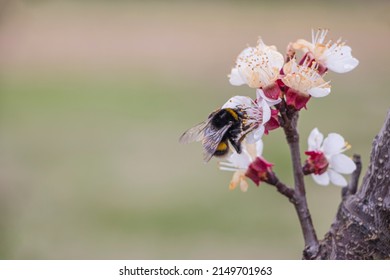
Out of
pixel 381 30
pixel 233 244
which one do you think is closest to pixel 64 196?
pixel 233 244

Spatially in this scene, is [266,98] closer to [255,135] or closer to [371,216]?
[255,135]

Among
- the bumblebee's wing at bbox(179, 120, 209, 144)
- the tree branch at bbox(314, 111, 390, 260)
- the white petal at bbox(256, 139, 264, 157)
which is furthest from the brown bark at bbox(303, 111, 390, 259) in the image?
the bumblebee's wing at bbox(179, 120, 209, 144)

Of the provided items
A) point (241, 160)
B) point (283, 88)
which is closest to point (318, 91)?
point (283, 88)

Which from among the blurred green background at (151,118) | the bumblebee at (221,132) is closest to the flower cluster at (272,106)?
the bumblebee at (221,132)

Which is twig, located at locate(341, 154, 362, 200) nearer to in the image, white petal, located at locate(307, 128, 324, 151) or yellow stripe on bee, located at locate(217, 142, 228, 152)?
white petal, located at locate(307, 128, 324, 151)

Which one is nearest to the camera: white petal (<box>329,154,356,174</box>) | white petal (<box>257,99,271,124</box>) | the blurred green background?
white petal (<box>257,99,271,124</box>)

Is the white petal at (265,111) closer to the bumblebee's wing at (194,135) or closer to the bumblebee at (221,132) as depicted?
the bumblebee at (221,132)

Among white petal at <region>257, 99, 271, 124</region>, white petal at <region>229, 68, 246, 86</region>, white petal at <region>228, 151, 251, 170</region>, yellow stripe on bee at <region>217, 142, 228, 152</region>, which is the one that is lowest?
white petal at <region>228, 151, 251, 170</region>
